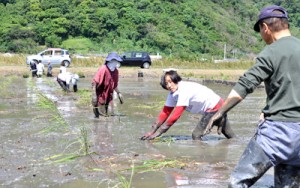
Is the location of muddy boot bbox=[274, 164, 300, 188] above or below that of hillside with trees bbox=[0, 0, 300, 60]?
below

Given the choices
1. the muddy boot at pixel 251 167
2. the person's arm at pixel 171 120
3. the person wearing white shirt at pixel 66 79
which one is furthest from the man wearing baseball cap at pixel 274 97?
the person wearing white shirt at pixel 66 79

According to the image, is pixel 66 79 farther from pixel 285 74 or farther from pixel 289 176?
pixel 285 74

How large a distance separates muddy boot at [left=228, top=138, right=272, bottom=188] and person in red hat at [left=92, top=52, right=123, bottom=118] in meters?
6.57

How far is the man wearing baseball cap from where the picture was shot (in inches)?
153

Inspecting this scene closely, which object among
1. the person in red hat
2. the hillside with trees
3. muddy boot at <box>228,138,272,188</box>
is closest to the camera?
muddy boot at <box>228,138,272,188</box>

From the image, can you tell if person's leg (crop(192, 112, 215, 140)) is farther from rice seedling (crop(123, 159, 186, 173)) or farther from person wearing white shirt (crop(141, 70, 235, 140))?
rice seedling (crop(123, 159, 186, 173))

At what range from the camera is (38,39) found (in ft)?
196

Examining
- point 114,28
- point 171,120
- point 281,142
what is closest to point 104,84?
point 171,120

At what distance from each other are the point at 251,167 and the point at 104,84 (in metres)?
6.87

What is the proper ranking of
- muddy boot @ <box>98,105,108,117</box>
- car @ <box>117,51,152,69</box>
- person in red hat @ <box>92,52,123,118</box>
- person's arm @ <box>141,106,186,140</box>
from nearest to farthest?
person's arm @ <box>141,106,186,140</box>
person in red hat @ <box>92,52,123,118</box>
muddy boot @ <box>98,105,108,117</box>
car @ <box>117,51,152,69</box>

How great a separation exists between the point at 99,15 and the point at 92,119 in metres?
54.3

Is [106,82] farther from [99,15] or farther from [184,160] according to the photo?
[99,15]

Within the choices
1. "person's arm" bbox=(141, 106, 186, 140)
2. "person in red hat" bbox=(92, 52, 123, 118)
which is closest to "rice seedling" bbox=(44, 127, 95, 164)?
"person's arm" bbox=(141, 106, 186, 140)

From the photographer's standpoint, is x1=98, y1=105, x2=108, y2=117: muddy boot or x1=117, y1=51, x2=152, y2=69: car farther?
x1=117, y1=51, x2=152, y2=69: car
